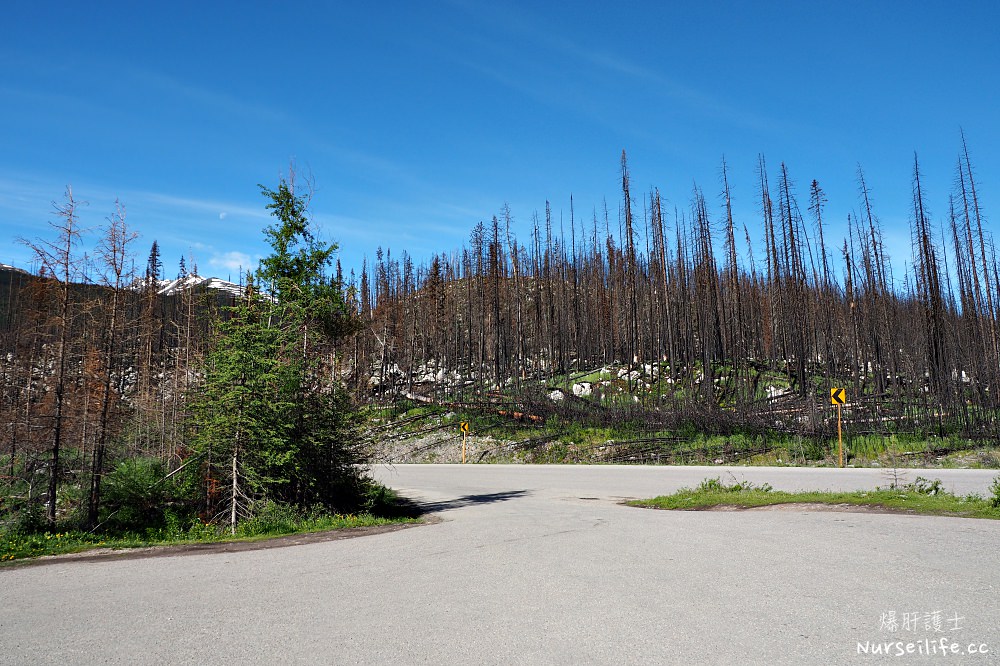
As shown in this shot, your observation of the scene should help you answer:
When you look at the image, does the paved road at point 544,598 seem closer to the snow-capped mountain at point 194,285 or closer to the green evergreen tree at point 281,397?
the green evergreen tree at point 281,397

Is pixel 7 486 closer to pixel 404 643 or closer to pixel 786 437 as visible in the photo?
pixel 404 643

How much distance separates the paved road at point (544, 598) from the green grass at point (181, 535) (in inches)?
53.6

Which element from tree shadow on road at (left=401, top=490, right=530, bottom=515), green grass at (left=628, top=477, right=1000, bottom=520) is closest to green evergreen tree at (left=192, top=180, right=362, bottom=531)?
tree shadow on road at (left=401, top=490, right=530, bottom=515)

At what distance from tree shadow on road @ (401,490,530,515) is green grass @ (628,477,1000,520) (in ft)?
12.3

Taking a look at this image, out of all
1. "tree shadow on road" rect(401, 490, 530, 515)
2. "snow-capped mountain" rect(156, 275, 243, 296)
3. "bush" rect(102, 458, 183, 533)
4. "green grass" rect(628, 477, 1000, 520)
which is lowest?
"tree shadow on road" rect(401, 490, 530, 515)

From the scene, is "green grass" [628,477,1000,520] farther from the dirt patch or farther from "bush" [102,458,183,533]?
"bush" [102,458,183,533]

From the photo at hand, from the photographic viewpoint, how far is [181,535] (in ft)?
36.2

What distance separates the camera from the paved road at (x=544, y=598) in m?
4.54

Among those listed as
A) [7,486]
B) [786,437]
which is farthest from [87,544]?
[786,437]

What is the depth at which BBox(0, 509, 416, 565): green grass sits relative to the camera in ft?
31.2

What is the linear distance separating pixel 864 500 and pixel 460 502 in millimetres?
9151

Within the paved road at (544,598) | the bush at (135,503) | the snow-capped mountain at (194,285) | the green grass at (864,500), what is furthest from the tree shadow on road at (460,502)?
the snow-capped mountain at (194,285)

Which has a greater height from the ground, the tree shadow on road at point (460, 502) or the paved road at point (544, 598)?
the paved road at point (544, 598)

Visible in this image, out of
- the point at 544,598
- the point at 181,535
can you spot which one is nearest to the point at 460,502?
the point at 181,535
